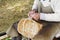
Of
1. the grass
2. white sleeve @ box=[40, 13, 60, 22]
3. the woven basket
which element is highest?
white sleeve @ box=[40, 13, 60, 22]

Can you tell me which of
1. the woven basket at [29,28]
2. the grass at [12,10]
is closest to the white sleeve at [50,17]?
the woven basket at [29,28]

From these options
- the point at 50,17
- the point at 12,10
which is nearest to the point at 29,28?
the point at 50,17

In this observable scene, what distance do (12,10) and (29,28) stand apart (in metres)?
2.25

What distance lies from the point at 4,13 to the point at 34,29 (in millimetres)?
2202

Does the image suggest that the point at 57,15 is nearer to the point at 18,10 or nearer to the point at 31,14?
the point at 31,14

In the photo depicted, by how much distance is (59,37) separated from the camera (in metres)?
1.88

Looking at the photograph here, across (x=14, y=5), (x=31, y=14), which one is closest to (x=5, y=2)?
(x=14, y=5)

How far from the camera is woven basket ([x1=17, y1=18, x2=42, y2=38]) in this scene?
6.17 feet

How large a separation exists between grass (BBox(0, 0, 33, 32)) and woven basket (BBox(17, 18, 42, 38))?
154 centimetres

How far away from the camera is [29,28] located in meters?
1.91

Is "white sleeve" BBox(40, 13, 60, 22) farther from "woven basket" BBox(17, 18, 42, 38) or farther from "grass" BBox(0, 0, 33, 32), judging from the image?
"grass" BBox(0, 0, 33, 32)

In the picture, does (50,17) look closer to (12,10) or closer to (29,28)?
(29,28)

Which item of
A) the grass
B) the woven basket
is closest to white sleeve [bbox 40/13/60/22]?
the woven basket

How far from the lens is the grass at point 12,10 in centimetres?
373
